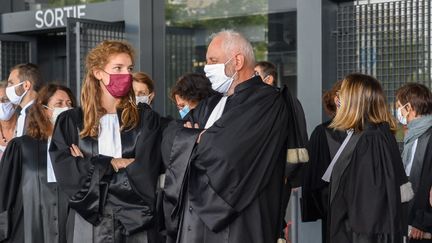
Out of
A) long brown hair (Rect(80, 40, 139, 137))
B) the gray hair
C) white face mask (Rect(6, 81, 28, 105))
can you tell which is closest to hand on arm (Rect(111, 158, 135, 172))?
long brown hair (Rect(80, 40, 139, 137))

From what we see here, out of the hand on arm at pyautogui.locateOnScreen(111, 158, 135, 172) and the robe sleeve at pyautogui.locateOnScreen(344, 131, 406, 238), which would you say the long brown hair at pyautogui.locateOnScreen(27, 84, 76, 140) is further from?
the robe sleeve at pyautogui.locateOnScreen(344, 131, 406, 238)

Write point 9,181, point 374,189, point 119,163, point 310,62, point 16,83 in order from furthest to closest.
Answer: point 310,62
point 16,83
point 9,181
point 374,189
point 119,163

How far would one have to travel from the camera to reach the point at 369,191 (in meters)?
4.84

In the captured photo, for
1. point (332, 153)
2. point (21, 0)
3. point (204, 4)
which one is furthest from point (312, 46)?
point (21, 0)

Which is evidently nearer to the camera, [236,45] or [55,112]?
[236,45]

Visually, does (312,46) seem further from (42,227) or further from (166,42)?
(42,227)

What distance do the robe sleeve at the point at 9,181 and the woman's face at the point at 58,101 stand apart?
36 cm

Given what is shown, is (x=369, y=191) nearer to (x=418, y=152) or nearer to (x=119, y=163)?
(x=418, y=152)

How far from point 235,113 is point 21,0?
6.20 m

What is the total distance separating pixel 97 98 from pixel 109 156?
372mm

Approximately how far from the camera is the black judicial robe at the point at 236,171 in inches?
157

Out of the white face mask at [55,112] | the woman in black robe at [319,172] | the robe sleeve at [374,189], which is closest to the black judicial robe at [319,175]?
the woman in black robe at [319,172]

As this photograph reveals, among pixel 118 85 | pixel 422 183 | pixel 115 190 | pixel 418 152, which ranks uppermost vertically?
pixel 118 85

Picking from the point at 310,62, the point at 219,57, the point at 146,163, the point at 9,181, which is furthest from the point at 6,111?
the point at 219,57
